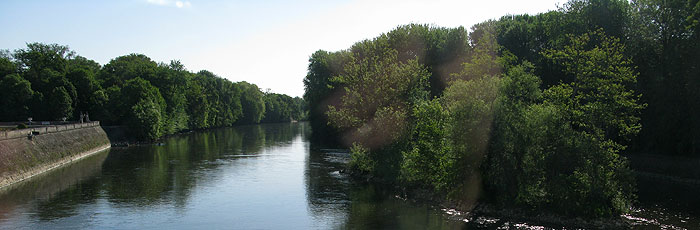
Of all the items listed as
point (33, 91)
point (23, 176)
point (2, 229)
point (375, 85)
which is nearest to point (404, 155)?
point (375, 85)

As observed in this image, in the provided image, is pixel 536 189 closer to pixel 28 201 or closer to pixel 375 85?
pixel 375 85

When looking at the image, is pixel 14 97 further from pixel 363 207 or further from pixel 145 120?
pixel 363 207

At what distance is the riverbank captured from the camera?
41150 mm

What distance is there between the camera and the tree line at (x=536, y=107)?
28.8 metres

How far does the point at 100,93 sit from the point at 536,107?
254 feet

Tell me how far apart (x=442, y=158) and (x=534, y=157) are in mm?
6643

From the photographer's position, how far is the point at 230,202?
33.8m

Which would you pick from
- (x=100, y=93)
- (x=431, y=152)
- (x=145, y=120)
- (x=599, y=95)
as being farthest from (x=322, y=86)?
(x=599, y=95)

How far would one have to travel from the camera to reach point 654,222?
27.0 m

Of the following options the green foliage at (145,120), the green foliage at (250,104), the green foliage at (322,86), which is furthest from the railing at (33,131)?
the green foliage at (250,104)

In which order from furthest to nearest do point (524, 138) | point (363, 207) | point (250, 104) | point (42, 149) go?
point (250, 104) → point (42, 149) → point (363, 207) → point (524, 138)

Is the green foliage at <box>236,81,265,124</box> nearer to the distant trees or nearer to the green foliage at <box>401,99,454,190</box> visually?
the distant trees

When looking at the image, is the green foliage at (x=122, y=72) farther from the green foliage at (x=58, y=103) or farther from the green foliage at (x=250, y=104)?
the green foliage at (x=250, y=104)

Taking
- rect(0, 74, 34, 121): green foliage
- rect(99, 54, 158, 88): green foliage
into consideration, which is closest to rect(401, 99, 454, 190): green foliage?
rect(0, 74, 34, 121): green foliage
